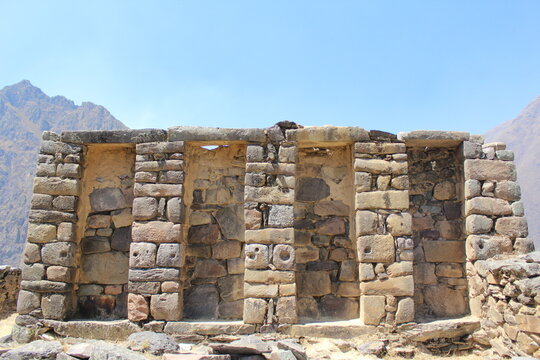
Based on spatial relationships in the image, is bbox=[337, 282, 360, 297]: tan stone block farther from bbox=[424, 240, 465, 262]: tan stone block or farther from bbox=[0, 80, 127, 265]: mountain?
bbox=[0, 80, 127, 265]: mountain

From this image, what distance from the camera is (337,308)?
20.1ft

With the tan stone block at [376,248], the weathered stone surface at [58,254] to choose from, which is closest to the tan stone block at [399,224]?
the tan stone block at [376,248]

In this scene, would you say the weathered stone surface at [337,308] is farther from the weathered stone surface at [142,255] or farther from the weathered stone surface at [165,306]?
the weathered stone surface at [142,255]

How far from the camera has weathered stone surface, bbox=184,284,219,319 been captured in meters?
6.16

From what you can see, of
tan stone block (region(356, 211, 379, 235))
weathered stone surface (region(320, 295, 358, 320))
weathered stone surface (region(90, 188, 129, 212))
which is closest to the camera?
tan stone block (region(356, 211, 379, 235))

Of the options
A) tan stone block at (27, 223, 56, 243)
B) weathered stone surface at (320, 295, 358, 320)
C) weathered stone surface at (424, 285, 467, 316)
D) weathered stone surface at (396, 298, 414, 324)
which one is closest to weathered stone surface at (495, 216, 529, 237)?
weathered stone surface at (424, 285, 467, 316)

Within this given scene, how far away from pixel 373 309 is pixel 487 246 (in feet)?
5.78

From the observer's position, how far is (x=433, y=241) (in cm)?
650

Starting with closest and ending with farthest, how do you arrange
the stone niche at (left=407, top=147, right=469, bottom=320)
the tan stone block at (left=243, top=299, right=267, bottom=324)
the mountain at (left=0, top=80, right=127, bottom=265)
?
the tan stone block at (left=243, top=299, right=267, bottom=324)
the stone niche at (left=407, top=147, right=469, bottom=320)
the mountain at (left=0, top=80, right=127, bottom=265)

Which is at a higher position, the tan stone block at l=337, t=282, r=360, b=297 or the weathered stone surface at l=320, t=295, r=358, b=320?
the tan stone block at l=337, t=282, r=360, b=297

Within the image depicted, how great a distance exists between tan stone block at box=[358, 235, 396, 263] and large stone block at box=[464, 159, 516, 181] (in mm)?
1515

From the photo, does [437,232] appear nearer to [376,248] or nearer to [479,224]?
[479,224]

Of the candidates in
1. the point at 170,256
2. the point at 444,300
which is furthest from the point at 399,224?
the point at 170,256

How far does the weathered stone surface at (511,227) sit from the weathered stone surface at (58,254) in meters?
5.82
